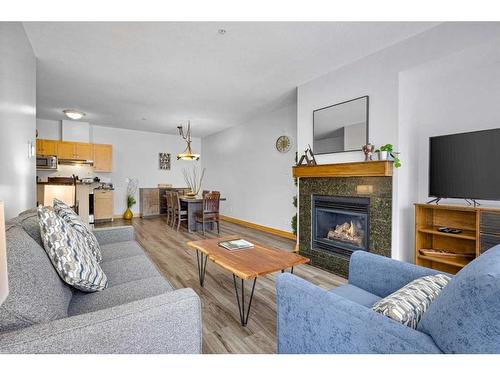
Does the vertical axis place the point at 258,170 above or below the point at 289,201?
above

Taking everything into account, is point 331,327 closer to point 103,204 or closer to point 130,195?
point 103,204

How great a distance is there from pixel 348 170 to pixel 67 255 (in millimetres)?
2684

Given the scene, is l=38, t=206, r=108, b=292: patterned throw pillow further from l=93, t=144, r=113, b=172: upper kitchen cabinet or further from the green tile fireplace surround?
l=93, t=144, r=113, b=172: upper kitchen cabinet

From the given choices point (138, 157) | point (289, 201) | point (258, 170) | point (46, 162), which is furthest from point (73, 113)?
point (289, 201)

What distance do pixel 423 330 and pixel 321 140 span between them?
272cm

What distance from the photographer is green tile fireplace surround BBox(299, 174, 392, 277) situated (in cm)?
256

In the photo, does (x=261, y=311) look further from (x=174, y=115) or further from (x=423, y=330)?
(x=174, y=115)

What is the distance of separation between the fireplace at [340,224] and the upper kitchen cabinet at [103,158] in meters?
5.53

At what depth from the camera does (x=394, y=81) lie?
253cm

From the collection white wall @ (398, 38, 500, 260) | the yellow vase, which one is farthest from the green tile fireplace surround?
the yellow vase

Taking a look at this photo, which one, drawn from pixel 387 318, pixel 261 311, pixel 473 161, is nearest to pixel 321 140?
pixel 473 161

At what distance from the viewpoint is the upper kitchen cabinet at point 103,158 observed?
20.2 ft

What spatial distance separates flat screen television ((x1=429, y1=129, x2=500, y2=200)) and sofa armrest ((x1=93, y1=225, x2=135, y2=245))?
3180 mm

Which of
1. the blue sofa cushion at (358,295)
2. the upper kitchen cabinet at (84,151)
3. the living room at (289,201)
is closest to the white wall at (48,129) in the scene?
the upper kitchen cabinet at (84,151)
